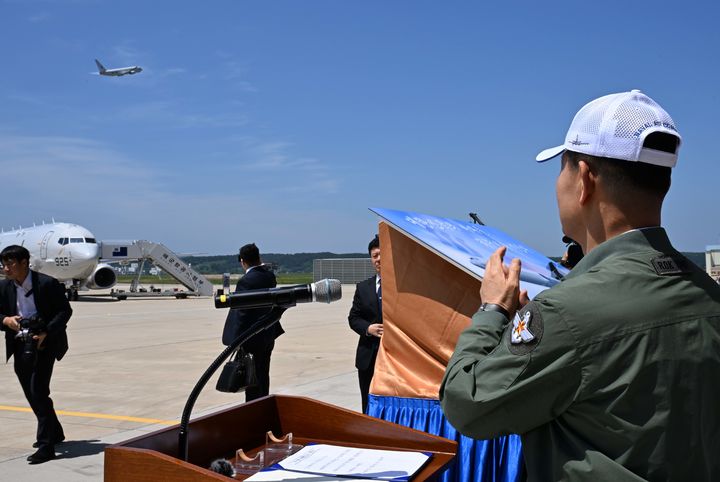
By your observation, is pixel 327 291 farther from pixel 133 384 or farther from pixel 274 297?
pixel 133 384

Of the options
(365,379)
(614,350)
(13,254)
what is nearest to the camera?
(614,350)

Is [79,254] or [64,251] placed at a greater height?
[64,251]

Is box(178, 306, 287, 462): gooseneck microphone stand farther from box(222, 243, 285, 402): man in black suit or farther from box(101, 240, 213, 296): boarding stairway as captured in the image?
box(101, 240, 213, 296): boarding stairway

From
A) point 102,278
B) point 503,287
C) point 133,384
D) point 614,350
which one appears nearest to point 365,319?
point 503,287

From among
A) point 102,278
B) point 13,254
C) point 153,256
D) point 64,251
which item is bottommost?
point 102,278

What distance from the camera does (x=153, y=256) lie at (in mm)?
38531

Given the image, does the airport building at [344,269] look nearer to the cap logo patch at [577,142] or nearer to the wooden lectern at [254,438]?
the wooden lectern at [254,438]

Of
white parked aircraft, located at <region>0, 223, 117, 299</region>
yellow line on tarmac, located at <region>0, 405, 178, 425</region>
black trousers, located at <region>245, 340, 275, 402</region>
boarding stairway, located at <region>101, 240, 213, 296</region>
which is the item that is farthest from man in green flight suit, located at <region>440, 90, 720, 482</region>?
boarding stairway, located at <region>101, 240, 213, 296</region>

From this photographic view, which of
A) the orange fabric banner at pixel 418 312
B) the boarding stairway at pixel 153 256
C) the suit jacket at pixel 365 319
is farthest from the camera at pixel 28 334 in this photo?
the boarding stairway at pixel 153 256

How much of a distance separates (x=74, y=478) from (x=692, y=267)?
5.33m

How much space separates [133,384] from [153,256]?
98.4 feet

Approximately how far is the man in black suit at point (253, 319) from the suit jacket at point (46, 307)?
1523 millimetres

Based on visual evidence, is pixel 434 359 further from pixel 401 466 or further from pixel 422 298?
pixel 401 466

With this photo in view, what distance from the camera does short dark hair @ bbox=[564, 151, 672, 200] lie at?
1.56 meters
